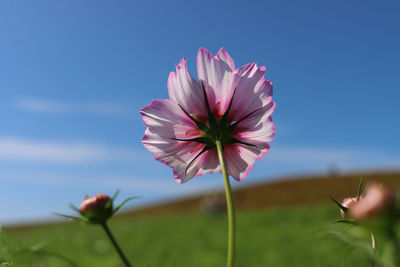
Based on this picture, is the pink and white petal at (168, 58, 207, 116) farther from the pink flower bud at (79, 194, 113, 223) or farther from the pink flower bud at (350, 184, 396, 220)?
the pink flower bud at (350, 184, 396, 220)

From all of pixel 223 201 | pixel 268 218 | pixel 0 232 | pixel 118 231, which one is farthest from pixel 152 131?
pixel 223 201

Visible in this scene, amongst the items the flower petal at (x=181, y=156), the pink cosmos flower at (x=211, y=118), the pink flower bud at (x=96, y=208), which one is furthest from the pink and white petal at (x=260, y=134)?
the pink flower bud at (x=96, y=208)

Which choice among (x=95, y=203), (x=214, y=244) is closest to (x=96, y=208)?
(x=95, y=203)

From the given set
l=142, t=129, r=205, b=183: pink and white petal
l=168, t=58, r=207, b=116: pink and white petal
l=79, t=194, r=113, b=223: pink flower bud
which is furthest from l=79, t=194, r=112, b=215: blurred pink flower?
l=168, t=58, r=207, b=116: pink and white petal

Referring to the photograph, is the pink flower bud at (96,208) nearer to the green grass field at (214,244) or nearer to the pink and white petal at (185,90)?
the pink and white petal at (185,90)

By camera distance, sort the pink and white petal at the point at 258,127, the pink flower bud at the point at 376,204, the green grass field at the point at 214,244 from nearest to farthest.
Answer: the pink flower bud at the point at 376,204 < the pink and white petal at the point at 258,127 < the green grass field at the point at 214,244

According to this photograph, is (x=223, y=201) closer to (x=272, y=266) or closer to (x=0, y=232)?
(x=272, y=266)
